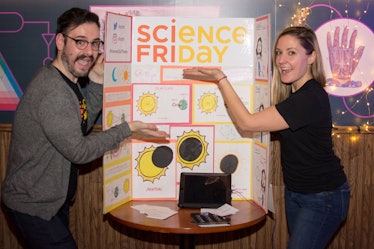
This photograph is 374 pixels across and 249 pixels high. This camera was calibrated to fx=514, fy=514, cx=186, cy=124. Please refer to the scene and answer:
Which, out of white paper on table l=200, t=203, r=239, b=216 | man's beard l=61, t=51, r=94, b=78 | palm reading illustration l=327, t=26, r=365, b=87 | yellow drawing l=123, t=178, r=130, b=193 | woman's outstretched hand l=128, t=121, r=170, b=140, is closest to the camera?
man's beard l=61, t=51, r=94, b=78

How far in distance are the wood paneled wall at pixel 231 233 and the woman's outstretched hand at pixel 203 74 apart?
89 cm

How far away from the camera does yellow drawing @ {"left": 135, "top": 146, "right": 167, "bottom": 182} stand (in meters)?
2.82

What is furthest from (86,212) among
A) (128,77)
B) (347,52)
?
(347,52)

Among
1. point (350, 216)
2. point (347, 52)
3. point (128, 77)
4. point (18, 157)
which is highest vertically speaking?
point (347, 52)

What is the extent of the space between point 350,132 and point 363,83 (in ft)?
1.09

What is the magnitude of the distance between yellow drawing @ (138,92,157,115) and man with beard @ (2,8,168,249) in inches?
18.1

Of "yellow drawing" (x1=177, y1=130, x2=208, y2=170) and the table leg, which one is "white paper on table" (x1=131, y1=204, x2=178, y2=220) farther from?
"yellow drawing" (x1=177, y1=130, x2=208, y2=170)

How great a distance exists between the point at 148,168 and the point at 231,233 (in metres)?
1.01

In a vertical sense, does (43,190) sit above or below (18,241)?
above

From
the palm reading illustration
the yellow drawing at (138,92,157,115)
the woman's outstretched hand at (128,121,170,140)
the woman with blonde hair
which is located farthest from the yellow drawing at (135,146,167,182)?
the palm reading illustration

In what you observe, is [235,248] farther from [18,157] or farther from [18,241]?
[18,157]

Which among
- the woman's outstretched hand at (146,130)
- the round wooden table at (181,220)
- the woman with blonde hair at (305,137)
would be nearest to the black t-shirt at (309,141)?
the woman with blonde hair at (305,137)

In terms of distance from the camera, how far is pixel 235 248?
3.55 meters

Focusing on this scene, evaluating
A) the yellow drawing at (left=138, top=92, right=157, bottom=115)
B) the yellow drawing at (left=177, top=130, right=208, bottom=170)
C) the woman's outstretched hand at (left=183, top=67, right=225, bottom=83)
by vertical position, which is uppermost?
the woman's outstretched hand at (left=183, top=67, right=225, bottom=83)
